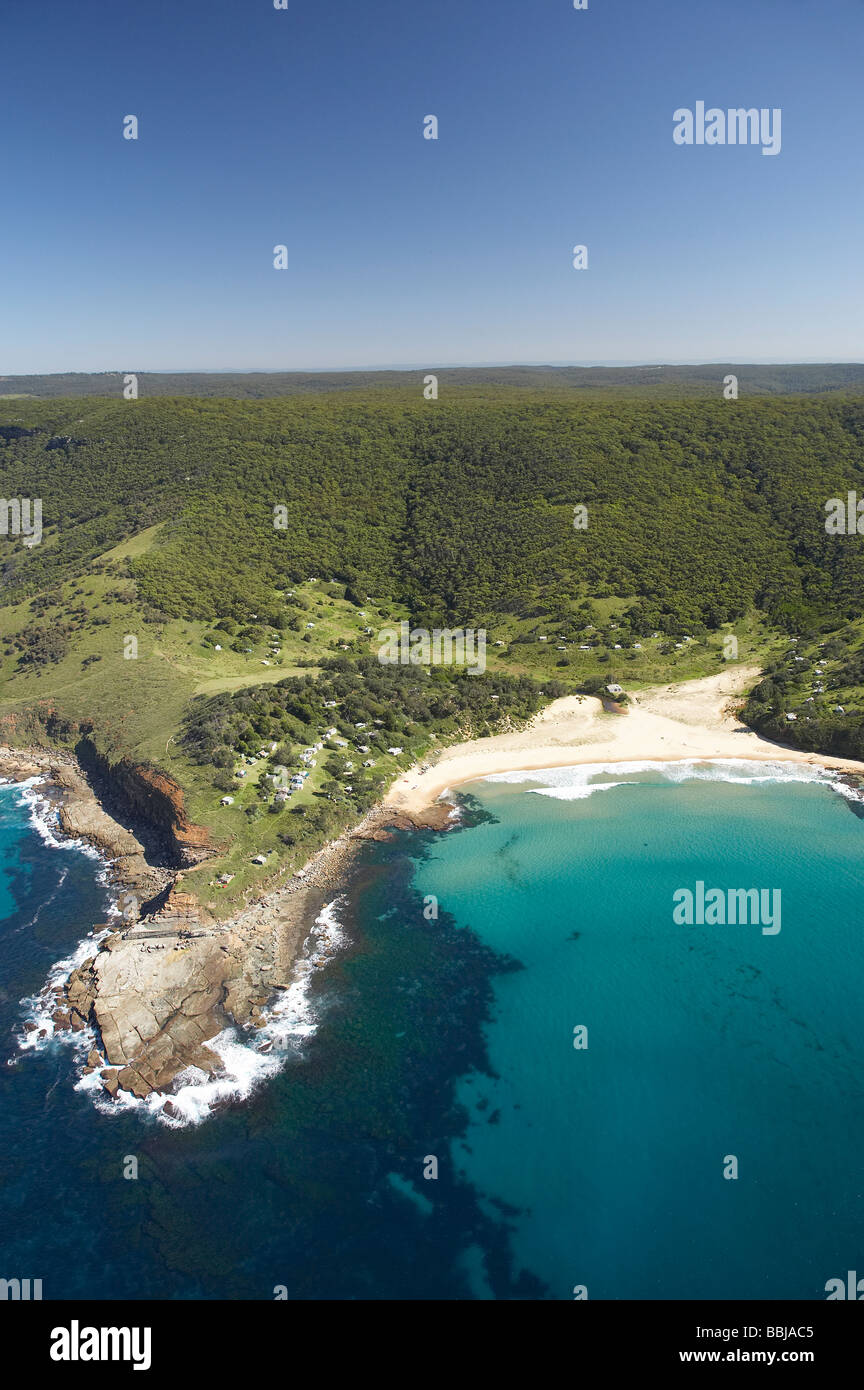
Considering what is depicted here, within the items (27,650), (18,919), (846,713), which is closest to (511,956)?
(18,919)

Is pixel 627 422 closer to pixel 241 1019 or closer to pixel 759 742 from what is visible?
pixel 759 742

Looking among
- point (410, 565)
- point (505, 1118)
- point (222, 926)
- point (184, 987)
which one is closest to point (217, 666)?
point (222, 926)

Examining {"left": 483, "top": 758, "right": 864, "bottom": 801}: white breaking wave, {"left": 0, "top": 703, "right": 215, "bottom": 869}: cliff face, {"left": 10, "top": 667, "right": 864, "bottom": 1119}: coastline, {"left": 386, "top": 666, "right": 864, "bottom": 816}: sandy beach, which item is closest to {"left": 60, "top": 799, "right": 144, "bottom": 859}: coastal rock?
{"left": 10, "top": 667, "right": 864, "bottom": 1119}: coastline

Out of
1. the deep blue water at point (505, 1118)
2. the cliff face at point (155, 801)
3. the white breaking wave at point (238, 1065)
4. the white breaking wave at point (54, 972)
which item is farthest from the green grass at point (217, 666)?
the white breaking wave at point (238, 1065)

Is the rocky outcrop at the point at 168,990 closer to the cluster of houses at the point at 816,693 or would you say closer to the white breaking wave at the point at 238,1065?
the white breaking wave at the point at 238,1065

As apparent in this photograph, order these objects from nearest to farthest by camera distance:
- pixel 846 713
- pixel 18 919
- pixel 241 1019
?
pixel 241 1019 → pixel 18 919 → pixel 846 713

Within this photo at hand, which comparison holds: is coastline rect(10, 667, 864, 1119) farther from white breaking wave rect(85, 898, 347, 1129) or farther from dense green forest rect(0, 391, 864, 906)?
dense green forest rect(0, 391, 864, 906)
